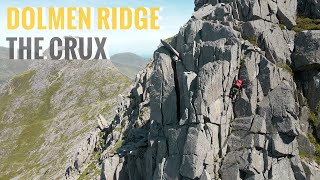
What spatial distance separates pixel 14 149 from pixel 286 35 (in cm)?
16249

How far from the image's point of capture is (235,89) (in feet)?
122

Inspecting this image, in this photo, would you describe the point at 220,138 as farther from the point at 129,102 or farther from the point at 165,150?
the point at 129,102

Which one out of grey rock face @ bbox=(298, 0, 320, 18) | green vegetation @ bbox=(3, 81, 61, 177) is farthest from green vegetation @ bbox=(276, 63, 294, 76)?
green vegetation @ bbox=(3, 81, 61, 177)

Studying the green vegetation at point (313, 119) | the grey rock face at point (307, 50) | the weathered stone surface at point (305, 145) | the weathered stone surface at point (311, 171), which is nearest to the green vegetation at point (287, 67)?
the grey rock face at point (307, 50)

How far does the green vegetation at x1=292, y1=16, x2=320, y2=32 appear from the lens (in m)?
41.4

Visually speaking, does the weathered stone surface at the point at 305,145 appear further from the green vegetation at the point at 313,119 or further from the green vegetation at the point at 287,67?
the green vegetation at the point at 287,67

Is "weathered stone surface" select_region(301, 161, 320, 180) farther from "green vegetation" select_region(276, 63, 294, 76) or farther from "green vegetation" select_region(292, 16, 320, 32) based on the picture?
"green vegetation" select_region(292, 16, 320, 32)

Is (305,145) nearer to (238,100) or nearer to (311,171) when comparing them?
(311,171)

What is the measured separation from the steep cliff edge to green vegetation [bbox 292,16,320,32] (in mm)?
823

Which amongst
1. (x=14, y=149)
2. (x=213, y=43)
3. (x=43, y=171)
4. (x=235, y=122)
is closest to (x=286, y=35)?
(x=213, y=43)

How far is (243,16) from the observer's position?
140 feet

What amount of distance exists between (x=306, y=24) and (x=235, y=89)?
1403 cm

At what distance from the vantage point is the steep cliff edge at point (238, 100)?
3610 cm

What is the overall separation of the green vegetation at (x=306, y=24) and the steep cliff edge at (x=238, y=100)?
0.82 meters
